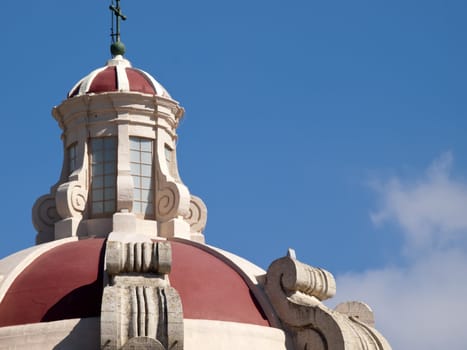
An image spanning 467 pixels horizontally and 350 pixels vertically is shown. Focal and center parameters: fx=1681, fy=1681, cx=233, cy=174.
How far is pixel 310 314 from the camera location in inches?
1656

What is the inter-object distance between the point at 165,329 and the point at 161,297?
993 mm

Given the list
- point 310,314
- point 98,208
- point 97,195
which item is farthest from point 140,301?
point 97,195

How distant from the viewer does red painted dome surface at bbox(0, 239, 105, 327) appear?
133ft

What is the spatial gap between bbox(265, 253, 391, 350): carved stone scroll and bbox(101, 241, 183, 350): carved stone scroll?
3.82 m

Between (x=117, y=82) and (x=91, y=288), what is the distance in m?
8.11

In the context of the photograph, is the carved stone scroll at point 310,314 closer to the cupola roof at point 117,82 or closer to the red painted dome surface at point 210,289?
the red painted dome surface at point 210,289

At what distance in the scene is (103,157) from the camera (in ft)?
153

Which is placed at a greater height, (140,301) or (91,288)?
(91,288)

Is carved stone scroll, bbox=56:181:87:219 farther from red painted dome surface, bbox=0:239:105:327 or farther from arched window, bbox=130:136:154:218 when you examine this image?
red painted dome surface, bbox=0:239:105:327

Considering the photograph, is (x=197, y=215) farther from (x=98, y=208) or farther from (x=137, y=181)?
(x=98, y=208)

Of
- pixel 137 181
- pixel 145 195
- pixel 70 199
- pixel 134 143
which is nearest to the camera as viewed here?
pixel 70 199

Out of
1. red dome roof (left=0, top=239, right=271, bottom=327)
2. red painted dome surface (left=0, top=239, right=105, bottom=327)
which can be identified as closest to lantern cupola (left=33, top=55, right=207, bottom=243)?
red dome roof (left=0, top=239, right=271, bottom=327)

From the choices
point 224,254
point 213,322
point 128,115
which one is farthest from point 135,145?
point 213,322

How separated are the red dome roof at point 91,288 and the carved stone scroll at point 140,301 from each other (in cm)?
120
